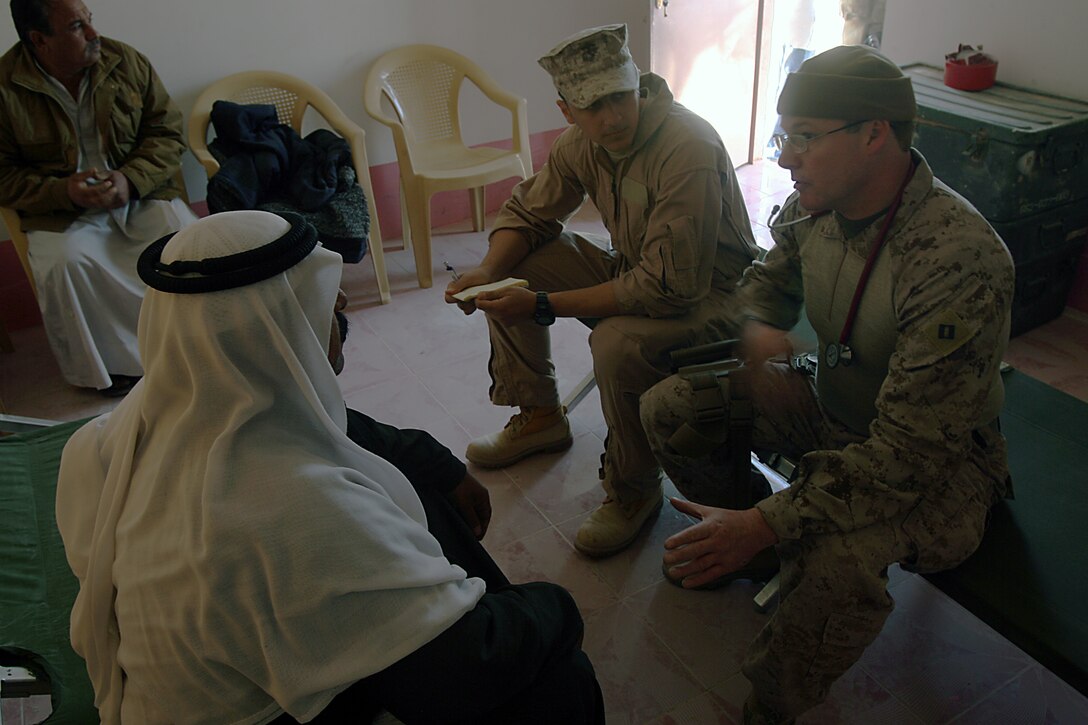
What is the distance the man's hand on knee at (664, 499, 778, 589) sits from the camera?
4.91ft

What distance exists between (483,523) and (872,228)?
3.41 ft

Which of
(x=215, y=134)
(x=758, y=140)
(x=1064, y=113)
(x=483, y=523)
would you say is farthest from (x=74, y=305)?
(x=758, y=140)

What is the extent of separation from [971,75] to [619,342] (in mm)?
2011

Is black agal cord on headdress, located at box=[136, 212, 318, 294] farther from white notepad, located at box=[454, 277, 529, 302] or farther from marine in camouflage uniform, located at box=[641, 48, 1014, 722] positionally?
white notepad, located at box=[454, 277, 529, 302]

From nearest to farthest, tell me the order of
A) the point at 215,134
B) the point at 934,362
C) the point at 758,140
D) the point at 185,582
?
the point at 185,582
the point at 934,362
the point at 215,134
the point at 758,140

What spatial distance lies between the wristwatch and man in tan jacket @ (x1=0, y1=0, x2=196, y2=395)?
1715mm

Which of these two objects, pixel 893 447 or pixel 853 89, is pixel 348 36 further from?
pixel 893 447

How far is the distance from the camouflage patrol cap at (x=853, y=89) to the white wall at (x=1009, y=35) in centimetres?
196

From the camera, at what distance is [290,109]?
152 inches

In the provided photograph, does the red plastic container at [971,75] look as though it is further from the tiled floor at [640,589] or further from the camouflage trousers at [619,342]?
the camouflage trousers at [619,342]

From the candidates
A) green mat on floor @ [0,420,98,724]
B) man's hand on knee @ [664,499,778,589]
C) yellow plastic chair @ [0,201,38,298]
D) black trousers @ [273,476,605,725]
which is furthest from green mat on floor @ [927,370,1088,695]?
yellow plastic chair @ [0,201,38,298]

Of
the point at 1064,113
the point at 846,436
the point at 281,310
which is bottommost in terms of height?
the point at 846,436

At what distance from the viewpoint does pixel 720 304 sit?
2.25 m

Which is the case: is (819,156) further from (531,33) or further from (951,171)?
(531,33)
